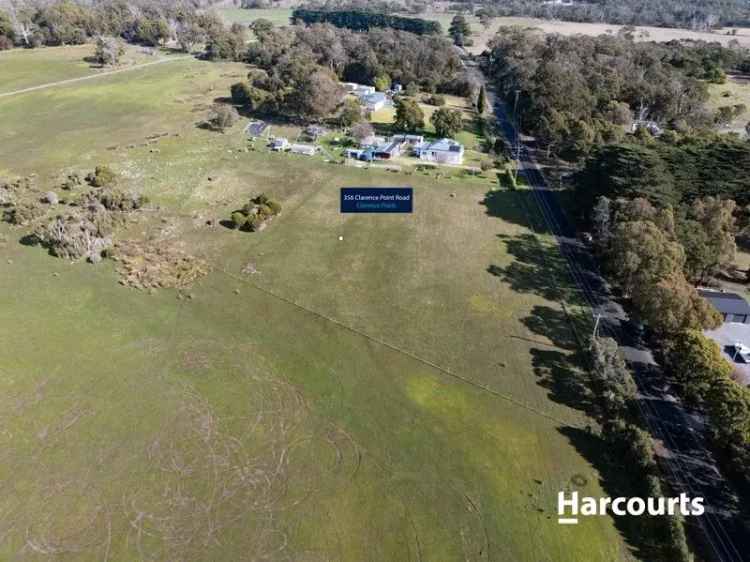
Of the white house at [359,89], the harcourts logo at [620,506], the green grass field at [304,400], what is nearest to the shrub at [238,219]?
the green grass field at [304,400]

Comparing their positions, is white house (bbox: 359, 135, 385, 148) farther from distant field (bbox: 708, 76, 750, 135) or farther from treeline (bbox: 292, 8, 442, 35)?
treeline (bbox: 292, 8, 442, 35)

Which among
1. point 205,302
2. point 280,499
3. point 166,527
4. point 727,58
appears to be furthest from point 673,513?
point 727,58

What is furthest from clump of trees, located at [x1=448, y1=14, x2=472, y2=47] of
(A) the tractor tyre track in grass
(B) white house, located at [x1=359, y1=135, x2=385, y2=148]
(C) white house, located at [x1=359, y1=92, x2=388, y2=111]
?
(A) the tractor tyre track in grass

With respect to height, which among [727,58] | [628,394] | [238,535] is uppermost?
[727,58]

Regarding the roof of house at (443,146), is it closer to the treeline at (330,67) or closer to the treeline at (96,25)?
the treeline at (330,67)

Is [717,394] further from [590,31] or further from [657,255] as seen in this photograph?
[590,31]

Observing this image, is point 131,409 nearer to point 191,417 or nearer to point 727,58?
point 191,417

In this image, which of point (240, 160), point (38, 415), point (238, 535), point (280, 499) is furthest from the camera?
point (240, 160)

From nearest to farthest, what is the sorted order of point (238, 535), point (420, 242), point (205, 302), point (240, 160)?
point (238, 535)
point (205, 302)
point (420, 242)
point (240, 160)
